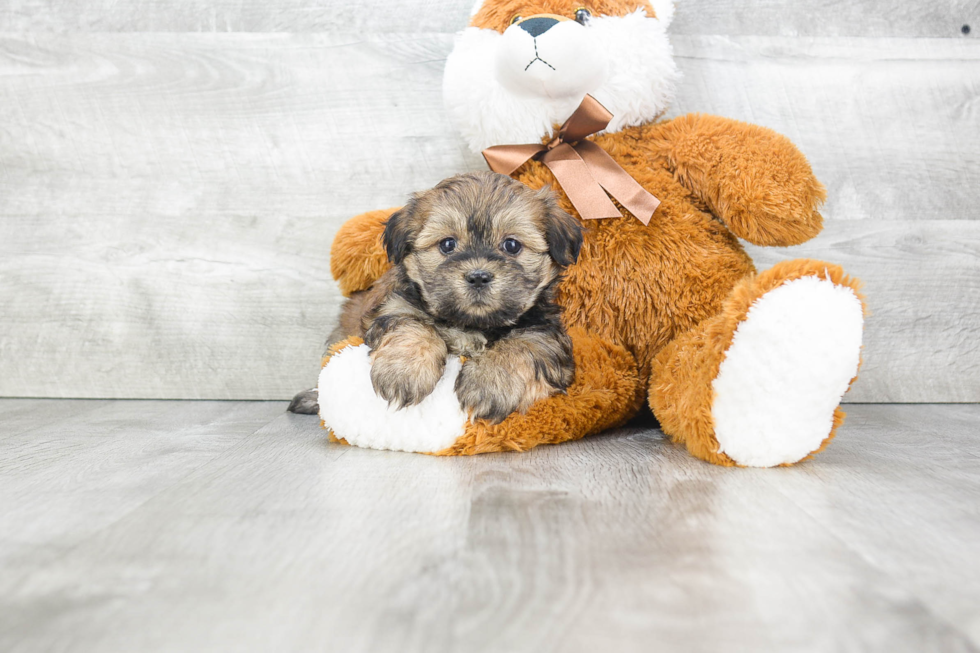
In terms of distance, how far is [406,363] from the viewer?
4.15 ft

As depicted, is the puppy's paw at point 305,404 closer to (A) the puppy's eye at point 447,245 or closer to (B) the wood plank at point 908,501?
(A) the puppy's eye at point 447,245

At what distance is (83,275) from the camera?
2.09 m

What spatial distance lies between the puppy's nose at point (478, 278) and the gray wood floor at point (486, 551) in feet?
1.06

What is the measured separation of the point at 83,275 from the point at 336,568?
1.70 meters

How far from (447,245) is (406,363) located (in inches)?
9.2

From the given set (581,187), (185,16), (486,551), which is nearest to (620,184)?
(581,187)

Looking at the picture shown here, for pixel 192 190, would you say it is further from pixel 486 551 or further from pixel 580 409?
pixel 486 551

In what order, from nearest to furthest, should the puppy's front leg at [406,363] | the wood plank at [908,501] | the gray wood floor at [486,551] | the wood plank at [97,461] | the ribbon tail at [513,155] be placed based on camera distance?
the gray wood floor at [486,551] < the wood plank at [908,501] < the wood plank at [97,461] < the puppy's front leg at [406,363] < the ribbon tail at [513,155]

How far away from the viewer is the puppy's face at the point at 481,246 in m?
1.26

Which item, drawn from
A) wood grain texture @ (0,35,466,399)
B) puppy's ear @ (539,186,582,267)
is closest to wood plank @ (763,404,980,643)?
puppy's ear @ (539,186,582,267)

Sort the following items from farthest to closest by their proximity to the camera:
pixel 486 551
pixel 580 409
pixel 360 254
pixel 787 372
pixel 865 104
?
pixel 865 104 → pixel 360 254 → pixel 580 409 → pixel 787 372 → pixel 486 551

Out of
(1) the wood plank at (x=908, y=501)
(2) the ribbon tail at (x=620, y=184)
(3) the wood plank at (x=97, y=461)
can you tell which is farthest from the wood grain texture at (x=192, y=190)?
(1) the wood plank at (x=908, y=501)

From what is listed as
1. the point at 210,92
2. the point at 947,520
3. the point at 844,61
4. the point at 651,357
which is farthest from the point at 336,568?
the point at 844,61

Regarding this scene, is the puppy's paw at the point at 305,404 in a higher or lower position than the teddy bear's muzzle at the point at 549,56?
lower
